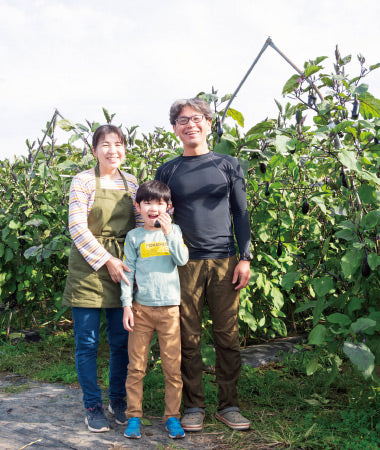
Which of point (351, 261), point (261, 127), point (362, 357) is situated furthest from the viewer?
point (261, 127)

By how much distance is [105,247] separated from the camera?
2.85 meters

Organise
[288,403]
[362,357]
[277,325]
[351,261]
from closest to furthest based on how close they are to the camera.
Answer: [362,357]
[351,261]
[288,403]
[277,325]

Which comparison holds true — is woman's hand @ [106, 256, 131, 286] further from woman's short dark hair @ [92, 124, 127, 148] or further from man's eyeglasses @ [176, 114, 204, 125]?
man's eyeglasses @ [176, 114, 204, 125]

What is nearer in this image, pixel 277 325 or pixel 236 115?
pixel 236 115

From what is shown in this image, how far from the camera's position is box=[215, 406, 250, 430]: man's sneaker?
9.25 feet

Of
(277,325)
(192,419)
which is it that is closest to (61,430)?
(192,419)

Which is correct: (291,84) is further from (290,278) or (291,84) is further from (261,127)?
(290,278)

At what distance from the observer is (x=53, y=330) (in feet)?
16.5

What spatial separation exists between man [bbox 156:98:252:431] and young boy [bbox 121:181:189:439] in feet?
0.33

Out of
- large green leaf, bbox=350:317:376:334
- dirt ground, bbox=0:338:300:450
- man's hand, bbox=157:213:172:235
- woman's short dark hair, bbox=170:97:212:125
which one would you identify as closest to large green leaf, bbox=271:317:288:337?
dirt ground, bbox=0:338:300:450

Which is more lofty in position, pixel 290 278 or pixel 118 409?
pixel 290 278

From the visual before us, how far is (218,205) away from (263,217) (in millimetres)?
925

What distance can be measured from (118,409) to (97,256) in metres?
1.02

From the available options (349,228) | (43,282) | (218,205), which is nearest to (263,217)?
(218,205)
